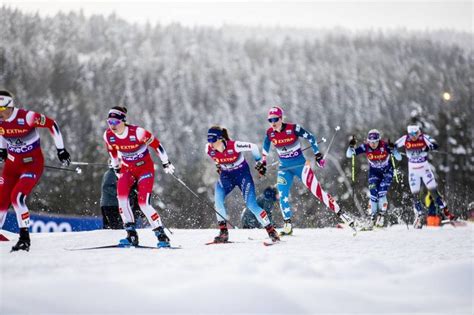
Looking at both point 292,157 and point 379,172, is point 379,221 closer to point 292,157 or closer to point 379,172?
point 379,172

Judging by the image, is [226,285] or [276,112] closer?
[226,285]

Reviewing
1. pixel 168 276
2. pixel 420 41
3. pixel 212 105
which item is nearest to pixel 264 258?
pixel 168 276

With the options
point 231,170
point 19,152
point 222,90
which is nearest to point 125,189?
point 19,152

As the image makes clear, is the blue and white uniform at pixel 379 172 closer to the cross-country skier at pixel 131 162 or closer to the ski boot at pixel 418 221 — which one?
the ski boot at pixel 418 221

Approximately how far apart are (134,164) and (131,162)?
5cm

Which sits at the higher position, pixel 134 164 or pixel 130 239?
pixel 134 164

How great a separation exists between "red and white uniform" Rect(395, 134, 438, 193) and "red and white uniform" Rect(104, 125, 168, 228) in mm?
6451

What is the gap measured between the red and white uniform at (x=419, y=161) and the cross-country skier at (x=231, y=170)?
5.03 m

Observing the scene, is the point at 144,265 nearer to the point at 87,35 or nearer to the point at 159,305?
the point at 159,305

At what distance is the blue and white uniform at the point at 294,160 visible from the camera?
9.52m

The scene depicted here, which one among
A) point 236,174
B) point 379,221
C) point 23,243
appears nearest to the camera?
point 23,243

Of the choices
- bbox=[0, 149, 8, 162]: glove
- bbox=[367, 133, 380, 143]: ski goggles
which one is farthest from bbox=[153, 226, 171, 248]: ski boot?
bbox=[367, 133, 380, 143]: ski goggles

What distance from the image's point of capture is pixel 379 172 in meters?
12.6

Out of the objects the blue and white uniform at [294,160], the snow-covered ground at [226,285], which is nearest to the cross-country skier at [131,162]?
the snow-covered ground at [226,285]
